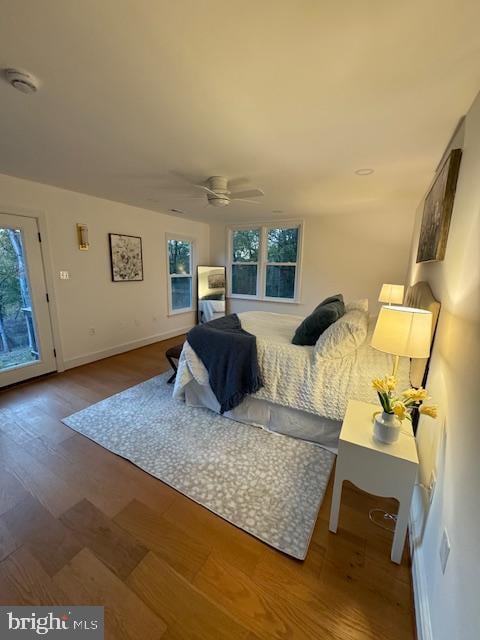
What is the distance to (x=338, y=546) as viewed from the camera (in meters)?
1.42

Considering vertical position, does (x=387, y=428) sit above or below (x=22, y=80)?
below

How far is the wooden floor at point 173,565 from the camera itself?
1.11 meters

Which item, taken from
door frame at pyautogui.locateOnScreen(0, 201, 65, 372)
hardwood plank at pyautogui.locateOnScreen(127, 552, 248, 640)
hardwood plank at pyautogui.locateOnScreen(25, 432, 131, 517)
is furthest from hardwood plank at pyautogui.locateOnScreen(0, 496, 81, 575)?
door frame at pyautogui.locateOnScreen(0, 201, 65, 372)

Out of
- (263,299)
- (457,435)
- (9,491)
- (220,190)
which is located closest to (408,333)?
(457,435)

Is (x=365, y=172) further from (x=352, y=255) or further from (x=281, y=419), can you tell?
(x=281, y=419)

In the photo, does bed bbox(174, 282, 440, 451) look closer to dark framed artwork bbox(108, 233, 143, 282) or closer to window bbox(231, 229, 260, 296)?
dark framed artwork bbox(108, 233, 143, 282)

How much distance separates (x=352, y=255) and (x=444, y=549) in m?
4.24

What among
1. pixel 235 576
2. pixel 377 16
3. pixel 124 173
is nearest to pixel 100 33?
pixel 377 16

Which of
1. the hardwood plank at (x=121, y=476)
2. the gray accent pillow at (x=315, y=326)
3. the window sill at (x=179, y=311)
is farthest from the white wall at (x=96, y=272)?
the gray accent pillow at (x=315, y=326)

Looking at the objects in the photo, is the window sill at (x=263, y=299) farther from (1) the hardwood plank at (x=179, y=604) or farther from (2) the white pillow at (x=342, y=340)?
(1) the hardwood plank at (x=179, y=604)

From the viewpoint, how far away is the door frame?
9.66ft

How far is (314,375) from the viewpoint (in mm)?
2088

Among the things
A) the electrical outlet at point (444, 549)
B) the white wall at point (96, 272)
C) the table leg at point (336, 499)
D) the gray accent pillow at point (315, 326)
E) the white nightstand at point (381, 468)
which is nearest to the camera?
the electrical outlet at point (444, 549)

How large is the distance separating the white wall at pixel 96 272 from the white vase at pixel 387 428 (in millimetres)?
3808
